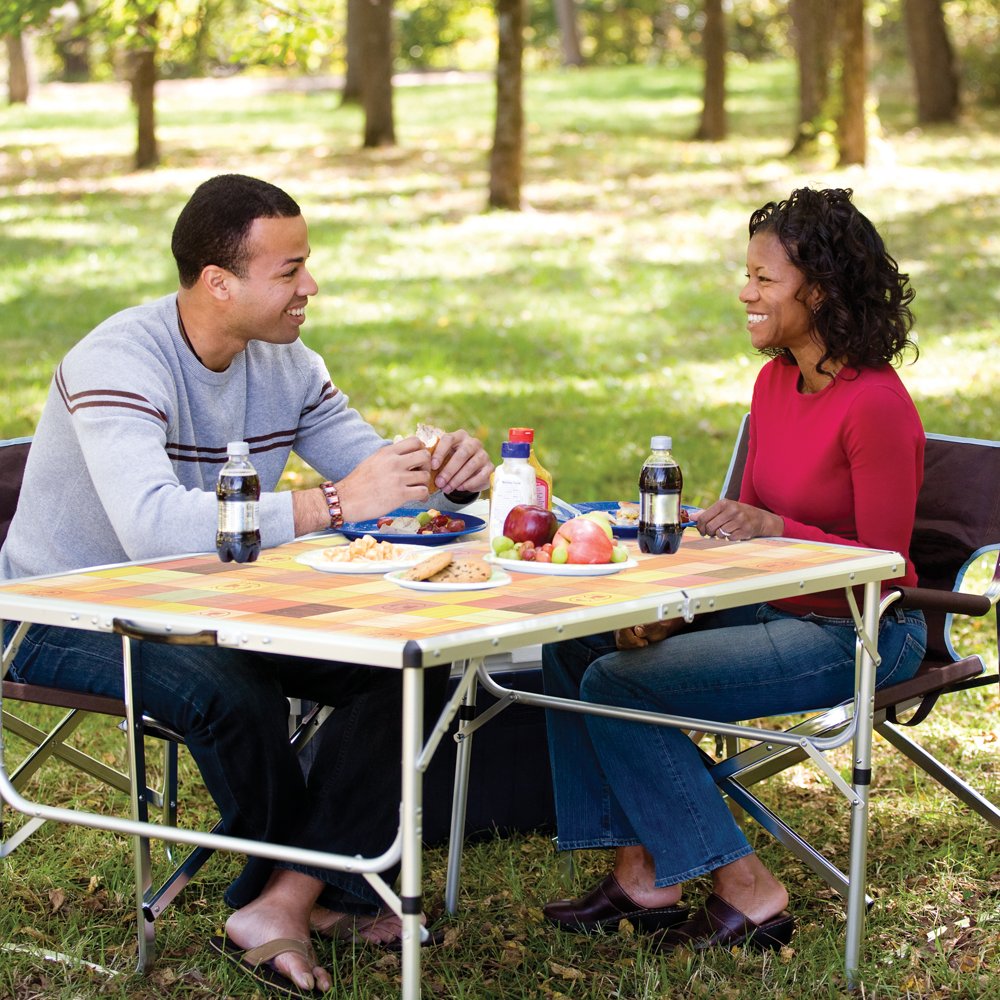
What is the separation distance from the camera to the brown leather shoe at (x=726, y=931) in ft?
10.2

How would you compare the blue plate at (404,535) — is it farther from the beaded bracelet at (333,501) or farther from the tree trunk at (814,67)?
the tree trunk at (814,67)

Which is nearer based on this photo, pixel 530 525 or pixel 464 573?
pixel 464 573

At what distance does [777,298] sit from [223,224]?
1.26m

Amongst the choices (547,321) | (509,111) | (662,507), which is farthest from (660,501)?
(509,111)

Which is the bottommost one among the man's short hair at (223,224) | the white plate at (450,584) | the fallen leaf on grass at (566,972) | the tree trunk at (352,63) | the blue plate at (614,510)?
the fallen leaf on grass at (566,972)

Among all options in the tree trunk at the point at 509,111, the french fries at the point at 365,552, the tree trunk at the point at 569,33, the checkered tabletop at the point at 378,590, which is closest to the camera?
the checkered tabletop at the point at 378,590

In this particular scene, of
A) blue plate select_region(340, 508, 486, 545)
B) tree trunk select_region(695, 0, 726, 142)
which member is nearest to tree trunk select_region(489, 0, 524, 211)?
tree trunk select_region(695, 0, 726, 142)

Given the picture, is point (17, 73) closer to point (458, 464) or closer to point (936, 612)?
point (458, 464)

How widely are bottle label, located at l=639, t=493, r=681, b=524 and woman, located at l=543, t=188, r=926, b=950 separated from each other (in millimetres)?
230

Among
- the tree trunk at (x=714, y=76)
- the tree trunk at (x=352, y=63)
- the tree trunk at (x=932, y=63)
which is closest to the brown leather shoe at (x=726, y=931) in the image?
the tree trunk at (x=714, y=76)

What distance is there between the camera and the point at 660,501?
2941mm

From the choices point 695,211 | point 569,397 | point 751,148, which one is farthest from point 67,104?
point 569,397

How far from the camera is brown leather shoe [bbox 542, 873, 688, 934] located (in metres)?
3.24

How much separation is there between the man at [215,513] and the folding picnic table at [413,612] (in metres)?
0.19
